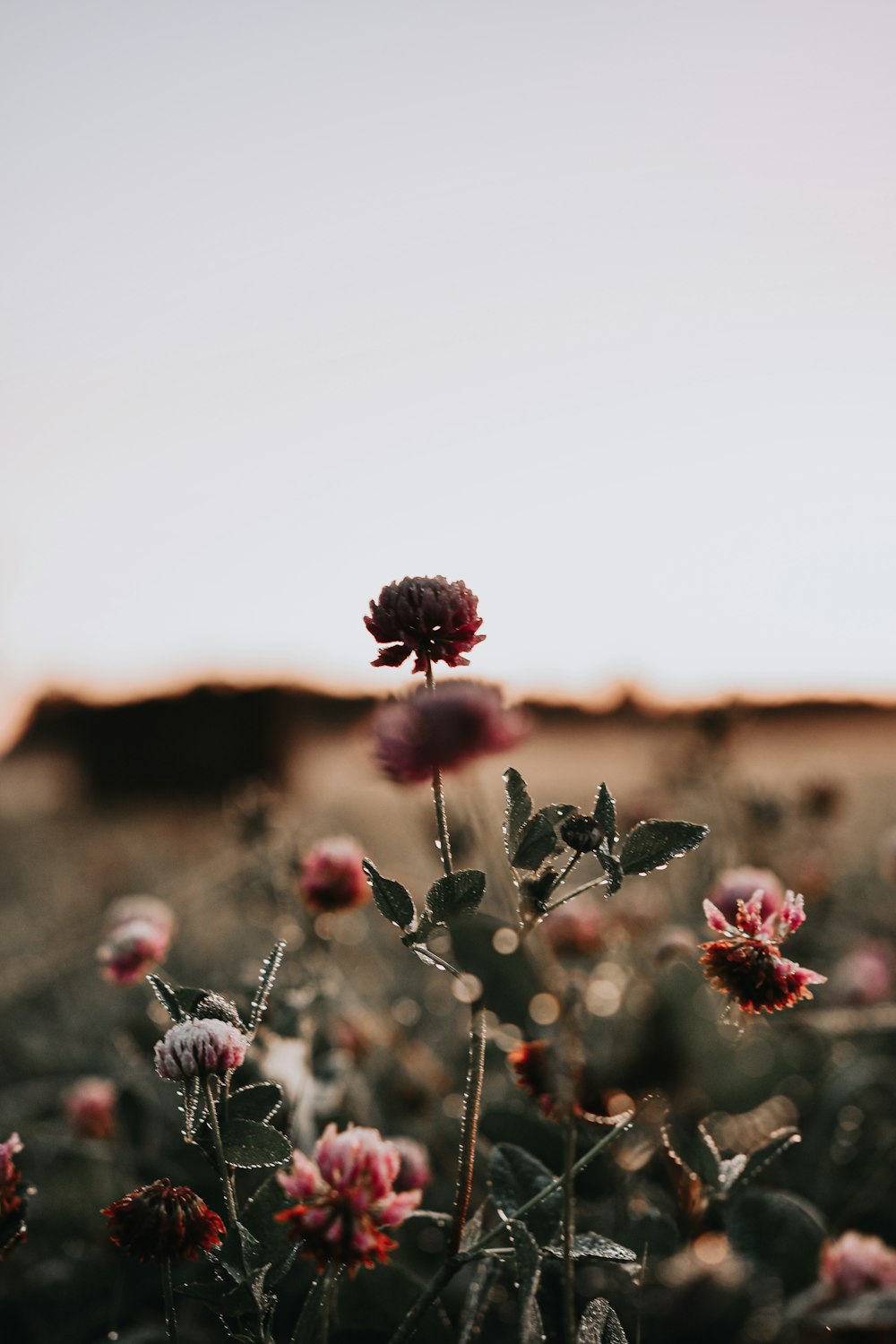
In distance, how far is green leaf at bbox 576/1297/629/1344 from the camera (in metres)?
0.80

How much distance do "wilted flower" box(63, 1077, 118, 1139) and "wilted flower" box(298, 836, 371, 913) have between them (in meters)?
0.60

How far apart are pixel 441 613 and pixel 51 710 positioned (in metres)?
13.8

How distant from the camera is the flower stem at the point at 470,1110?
80cm

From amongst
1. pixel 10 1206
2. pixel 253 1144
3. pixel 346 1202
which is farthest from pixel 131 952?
pixel 346 1202

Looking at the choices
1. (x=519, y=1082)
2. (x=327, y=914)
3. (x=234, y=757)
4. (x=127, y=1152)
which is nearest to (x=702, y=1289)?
(x=519, y=1082)

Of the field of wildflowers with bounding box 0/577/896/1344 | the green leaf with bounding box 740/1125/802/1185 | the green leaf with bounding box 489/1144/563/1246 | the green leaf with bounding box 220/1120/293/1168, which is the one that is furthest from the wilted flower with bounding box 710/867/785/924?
the green leaf with bounding box 220/1120/293/1168

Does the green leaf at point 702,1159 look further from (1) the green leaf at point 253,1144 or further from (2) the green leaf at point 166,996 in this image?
(2) the green leaf at point 166,996

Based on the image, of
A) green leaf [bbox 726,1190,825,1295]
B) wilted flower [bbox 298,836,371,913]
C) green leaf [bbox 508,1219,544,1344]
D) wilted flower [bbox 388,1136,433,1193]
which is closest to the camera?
green leaf [bbox 508,1219,544,1344]

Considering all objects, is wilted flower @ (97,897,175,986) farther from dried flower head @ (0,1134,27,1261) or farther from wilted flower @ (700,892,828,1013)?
wilted flower @ (700,892,828,1013)

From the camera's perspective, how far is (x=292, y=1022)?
1.25 m

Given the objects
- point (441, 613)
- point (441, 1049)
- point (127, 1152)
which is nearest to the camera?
point (441, 613)

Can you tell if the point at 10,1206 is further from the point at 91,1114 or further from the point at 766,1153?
the point at 91,1114

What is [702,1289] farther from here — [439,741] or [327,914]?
[327,914]

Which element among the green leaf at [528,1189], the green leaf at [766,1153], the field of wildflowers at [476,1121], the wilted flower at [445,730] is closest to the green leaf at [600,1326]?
the field of wildflowers at [476,1121]
